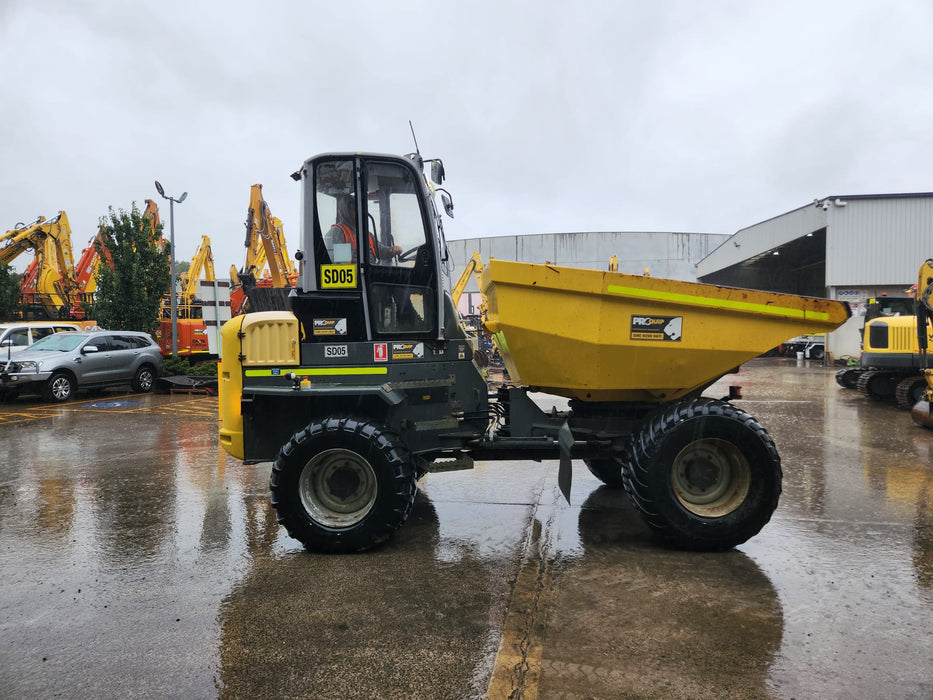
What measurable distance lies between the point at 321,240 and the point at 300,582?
2.44m

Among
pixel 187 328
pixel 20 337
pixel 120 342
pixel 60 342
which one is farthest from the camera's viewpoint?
pixel 187 328

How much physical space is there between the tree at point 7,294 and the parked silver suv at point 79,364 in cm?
1322

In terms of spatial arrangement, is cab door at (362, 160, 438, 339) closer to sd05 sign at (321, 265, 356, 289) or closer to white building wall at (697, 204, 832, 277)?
sd05 sign at (321, 265, 356, 289)

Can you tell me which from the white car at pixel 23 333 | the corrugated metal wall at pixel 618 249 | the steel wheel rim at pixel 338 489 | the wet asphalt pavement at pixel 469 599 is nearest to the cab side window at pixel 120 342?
the white car at pixel 23 333

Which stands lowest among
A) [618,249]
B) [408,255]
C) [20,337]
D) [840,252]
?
[20,337]

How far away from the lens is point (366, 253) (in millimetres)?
4777

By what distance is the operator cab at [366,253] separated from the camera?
4727 millimetres

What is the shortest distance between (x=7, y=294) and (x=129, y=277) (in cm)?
1019

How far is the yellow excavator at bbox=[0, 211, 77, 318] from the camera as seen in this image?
78.2 ft

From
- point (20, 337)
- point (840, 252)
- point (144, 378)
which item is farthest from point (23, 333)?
point (840, 252)

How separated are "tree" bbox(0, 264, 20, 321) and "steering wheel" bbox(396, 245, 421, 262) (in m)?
26.7

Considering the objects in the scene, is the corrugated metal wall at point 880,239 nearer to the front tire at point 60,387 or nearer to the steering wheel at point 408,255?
the steering wheel at point 408,255

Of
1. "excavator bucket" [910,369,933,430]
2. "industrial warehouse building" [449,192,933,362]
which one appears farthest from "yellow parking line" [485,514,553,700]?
"industrial warehouse building" [449,192,933,362]

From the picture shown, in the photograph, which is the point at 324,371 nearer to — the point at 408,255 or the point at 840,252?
the point at 408,255
